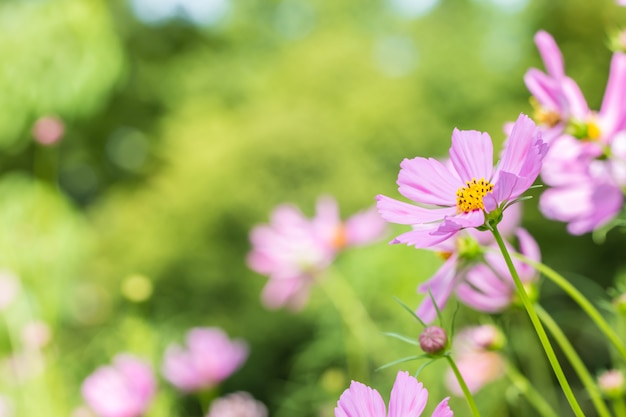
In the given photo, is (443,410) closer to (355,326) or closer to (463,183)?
(463,183)

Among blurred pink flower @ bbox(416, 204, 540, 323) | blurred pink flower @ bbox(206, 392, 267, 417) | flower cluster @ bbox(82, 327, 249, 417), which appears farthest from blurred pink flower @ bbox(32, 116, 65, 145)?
blurred pink flower @ bbox(416, 204, 540, 323)

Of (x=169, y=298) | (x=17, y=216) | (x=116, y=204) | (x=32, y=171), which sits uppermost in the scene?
(x=32, y=171)

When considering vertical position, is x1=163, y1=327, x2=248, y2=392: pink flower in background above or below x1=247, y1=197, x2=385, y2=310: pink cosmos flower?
below

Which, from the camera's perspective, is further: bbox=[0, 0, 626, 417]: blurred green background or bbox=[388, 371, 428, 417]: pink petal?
bbox=[0, 0, 626, 417]: blurred green background

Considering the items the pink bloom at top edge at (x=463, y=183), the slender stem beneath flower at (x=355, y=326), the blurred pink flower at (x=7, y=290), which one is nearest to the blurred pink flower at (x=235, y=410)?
the slender stem beneath flower at (x=355, y=326)

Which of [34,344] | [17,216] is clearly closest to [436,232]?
[34,344]

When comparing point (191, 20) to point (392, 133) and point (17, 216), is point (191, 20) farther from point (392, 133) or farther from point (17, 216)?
point (17, 216)

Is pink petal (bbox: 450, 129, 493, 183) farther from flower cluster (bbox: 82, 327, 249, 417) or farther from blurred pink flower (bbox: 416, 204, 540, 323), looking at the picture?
flower cluster (bbox: 82, 327, 249, 417)

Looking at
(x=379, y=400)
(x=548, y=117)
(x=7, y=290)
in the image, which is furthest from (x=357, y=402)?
(x=7, y=290)
